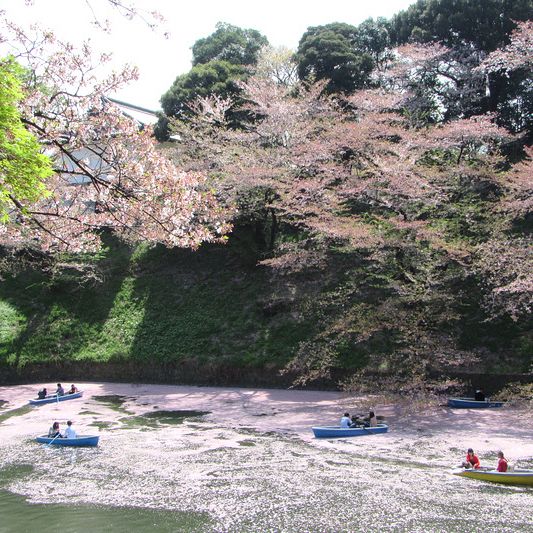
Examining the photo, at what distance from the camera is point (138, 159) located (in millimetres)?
9695

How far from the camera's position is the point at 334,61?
102ft

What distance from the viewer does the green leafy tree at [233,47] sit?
1389 inches

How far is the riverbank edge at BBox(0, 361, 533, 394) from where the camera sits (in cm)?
2245

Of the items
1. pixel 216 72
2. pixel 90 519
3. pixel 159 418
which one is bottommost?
pixel 90 519

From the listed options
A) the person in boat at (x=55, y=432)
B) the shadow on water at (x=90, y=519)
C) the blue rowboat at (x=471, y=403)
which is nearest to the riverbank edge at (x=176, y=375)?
the blue rowboat at (x=471, y=403)

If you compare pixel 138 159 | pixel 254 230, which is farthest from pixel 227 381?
pixel 138 159

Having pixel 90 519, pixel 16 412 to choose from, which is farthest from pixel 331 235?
pixel 16 412

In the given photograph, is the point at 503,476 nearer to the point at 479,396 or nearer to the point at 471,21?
the point at 479,396

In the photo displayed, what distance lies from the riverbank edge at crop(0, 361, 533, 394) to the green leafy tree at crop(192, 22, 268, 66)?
20.1 m

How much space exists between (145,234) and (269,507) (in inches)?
243

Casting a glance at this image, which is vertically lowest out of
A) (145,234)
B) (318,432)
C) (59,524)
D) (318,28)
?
(59,524)

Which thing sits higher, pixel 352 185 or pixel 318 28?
pixel 318 28

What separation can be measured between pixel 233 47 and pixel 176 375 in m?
21.7

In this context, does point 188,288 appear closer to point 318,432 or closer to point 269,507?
point 318,432
